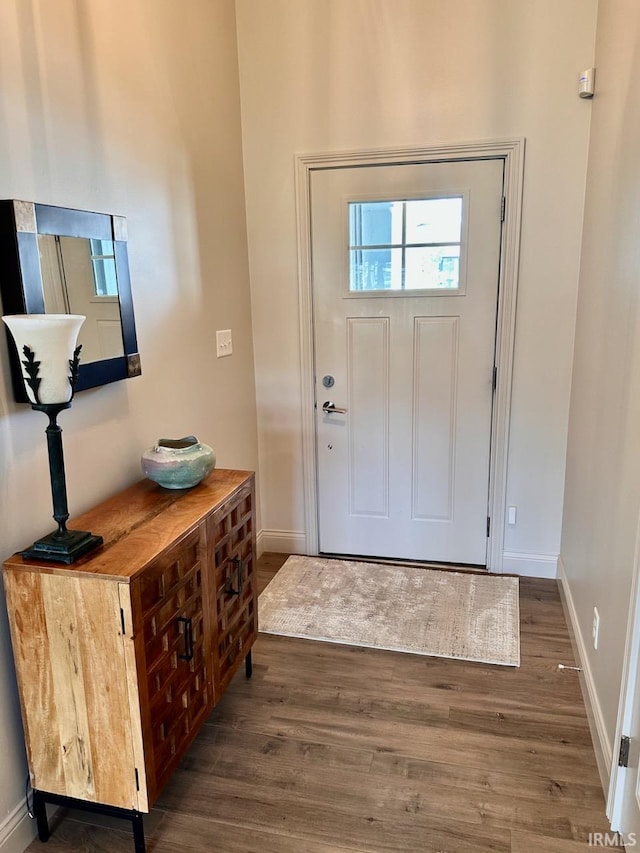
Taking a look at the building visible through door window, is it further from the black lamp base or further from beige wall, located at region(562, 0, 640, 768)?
the black lamp base

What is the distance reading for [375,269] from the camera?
3.10 metres

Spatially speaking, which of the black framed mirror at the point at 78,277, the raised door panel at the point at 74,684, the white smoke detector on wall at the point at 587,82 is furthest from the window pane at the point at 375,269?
the raised door panel at the point at 74,684

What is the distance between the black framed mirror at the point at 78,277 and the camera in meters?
1.56

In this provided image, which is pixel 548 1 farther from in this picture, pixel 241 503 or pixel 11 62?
pixel 241 503

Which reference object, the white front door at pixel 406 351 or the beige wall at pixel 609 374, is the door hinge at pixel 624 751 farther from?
the white front door at pixel 406 351

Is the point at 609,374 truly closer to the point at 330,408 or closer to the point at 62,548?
the point at 330,408

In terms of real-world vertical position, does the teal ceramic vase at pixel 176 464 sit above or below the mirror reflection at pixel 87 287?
below

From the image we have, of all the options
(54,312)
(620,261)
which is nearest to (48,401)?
(54,312)

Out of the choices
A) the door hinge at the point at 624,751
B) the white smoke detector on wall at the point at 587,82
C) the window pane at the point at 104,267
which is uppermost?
the white smoke detector on wall at the point at 587,82

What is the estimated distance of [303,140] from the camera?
10.1ft

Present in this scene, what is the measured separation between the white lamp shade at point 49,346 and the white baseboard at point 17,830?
1.16 metres

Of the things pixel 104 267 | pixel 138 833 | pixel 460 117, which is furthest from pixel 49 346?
pixel 460 117

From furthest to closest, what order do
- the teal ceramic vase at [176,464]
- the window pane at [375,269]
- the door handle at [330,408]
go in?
the door handle at [330,408] < the window pane at [375,269] < the teal ceramic vase at [176,464]

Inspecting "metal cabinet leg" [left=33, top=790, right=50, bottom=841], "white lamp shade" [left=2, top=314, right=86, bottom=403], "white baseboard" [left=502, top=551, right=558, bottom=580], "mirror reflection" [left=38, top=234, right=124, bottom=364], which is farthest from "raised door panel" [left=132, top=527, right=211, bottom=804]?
"white baseboard" [left=502, top=551, right=558, bottom=580]
